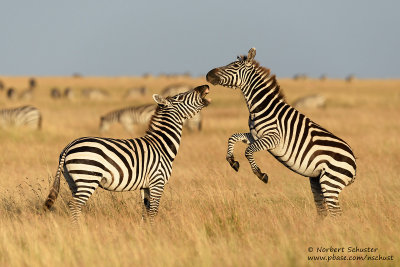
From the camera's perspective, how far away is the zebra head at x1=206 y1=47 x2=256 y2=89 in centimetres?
859

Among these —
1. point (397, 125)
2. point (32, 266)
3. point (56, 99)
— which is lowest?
point (32, 266)

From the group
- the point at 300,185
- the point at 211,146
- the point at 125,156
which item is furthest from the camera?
the point at 211,146

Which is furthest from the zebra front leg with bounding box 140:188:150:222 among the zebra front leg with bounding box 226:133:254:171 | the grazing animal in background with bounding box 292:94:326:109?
the grazing animal in background with bounding box 292:94:326:109

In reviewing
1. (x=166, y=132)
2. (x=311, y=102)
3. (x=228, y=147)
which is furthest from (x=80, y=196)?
(x=311, y=102)

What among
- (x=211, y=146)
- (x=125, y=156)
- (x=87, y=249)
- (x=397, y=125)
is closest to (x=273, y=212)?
(x=125, y=156)

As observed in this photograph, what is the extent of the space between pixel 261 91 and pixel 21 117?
55.4 feet

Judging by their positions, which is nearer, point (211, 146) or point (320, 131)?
point (320, 131)

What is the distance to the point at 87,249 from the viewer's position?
6590 millimetres

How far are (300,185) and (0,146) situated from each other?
9.86 metres

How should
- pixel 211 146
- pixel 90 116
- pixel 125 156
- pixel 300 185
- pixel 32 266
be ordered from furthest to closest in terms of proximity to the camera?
pixel 90 116
pixel 211 146
pixel 300 185
pixel 125 156
pixel 32 266

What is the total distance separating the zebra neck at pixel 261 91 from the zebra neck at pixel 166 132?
114 cm

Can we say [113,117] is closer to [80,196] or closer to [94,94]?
[80,196]

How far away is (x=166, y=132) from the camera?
827cm

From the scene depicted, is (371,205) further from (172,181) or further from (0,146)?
(0,146)
